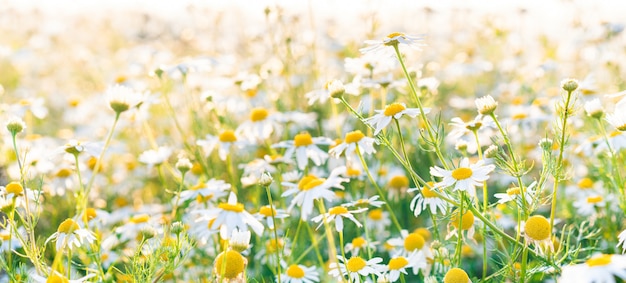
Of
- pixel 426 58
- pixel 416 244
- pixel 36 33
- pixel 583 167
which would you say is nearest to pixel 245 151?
Result: pixel 416 244

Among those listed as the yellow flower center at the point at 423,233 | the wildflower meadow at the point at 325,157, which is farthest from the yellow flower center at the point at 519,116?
the yellow flower center at the point at 423,233

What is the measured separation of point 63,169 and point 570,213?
267 centimetres

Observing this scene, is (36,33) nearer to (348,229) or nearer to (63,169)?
(63,169)

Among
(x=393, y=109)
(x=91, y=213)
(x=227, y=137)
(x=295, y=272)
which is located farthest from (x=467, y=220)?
(x=91, y=213)

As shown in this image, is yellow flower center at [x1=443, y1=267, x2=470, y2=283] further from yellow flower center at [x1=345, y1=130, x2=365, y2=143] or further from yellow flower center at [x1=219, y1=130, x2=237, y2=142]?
yellow flower center at [x1=219, y1=130, x2=237, y2=142]

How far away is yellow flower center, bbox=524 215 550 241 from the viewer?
185cm

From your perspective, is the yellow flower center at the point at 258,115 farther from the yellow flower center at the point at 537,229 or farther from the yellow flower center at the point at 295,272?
the yellow flower center at the point at 537,229

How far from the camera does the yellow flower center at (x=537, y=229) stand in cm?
185

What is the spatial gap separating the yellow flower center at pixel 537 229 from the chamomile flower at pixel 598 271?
44 centimetres

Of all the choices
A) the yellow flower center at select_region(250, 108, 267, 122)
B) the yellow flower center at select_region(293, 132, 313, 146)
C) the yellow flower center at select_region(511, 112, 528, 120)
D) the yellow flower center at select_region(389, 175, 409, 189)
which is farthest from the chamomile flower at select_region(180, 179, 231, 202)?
the yellow flower center at select_region(511, 112, 528, 120)

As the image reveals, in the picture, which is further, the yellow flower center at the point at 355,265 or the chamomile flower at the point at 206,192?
the chamomile flower at the point at 206,192

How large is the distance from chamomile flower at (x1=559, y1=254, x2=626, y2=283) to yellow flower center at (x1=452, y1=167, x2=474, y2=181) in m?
0.56

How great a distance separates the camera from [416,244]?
239 cm

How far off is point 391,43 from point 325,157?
0.86 metres
